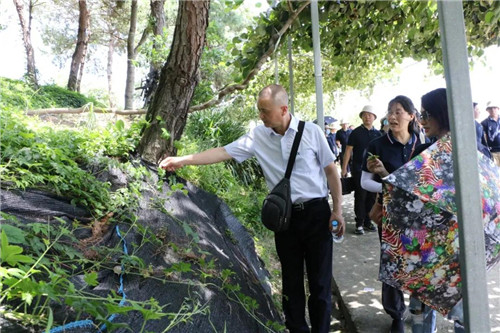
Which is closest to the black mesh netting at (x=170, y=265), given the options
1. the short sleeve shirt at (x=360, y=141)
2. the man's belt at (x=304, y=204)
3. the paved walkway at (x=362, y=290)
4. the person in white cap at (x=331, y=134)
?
the man's belt at (x=304, y=204)

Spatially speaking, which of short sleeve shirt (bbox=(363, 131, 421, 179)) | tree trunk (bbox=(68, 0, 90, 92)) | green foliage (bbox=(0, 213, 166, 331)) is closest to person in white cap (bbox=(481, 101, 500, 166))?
short sleeve shirt (bbox=(363, 131, 421, 179))

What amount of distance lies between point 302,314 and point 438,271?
130 cm

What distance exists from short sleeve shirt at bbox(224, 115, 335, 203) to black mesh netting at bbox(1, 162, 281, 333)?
77 cm

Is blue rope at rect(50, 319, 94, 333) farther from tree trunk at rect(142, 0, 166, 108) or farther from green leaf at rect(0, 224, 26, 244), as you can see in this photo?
tree trunk at rect(142, 0, 166, 108)

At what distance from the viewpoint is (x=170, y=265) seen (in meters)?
2.47

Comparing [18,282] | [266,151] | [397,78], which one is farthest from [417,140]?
[397,78]

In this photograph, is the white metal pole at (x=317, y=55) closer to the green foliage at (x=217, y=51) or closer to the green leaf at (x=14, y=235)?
the green foliage at (x=217, y=51)

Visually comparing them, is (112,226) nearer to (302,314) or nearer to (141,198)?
(141,198)

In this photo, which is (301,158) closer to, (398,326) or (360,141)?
(398,326)

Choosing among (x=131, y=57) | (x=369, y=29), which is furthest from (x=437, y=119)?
(x=131, y=57)

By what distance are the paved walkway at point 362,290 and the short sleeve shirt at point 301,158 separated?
56.0 inches

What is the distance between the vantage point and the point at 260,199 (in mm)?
6785

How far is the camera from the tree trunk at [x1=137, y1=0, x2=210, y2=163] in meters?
3.75

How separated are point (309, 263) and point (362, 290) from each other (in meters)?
1.57
